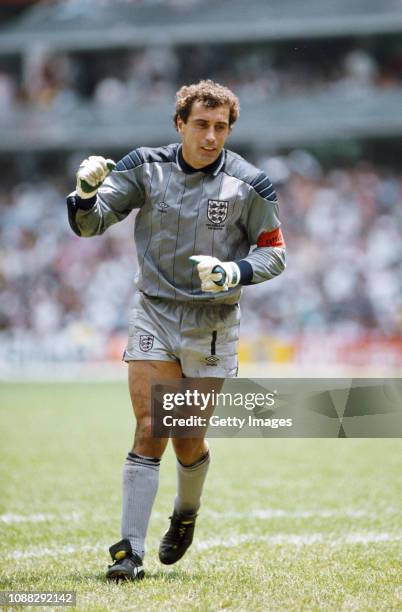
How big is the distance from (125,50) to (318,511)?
2593cm

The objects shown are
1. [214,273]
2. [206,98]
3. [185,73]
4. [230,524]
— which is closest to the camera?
[214,273]

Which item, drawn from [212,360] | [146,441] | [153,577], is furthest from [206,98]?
[153,577]

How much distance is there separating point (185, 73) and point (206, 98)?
25923 mm

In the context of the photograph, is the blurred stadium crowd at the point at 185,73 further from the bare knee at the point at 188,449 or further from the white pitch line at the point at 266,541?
the bare knee at the point at 188,449

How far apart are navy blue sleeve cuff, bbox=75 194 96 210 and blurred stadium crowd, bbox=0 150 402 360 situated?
1799cm

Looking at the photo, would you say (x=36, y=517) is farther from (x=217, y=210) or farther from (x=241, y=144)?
(x=241, y=144)

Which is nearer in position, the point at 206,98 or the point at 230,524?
the point at 206,98

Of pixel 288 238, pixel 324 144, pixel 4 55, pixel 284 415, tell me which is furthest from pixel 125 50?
pixel 284 415

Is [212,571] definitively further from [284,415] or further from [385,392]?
[385,392]

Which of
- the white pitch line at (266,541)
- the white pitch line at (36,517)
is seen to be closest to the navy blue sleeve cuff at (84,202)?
the white pitch line at (266,541)

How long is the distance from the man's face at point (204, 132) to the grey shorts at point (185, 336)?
0.68 metres

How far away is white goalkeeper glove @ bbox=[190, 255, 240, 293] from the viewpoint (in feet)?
14.7

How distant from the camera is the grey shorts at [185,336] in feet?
16.2

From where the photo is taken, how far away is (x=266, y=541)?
19.2 feet
